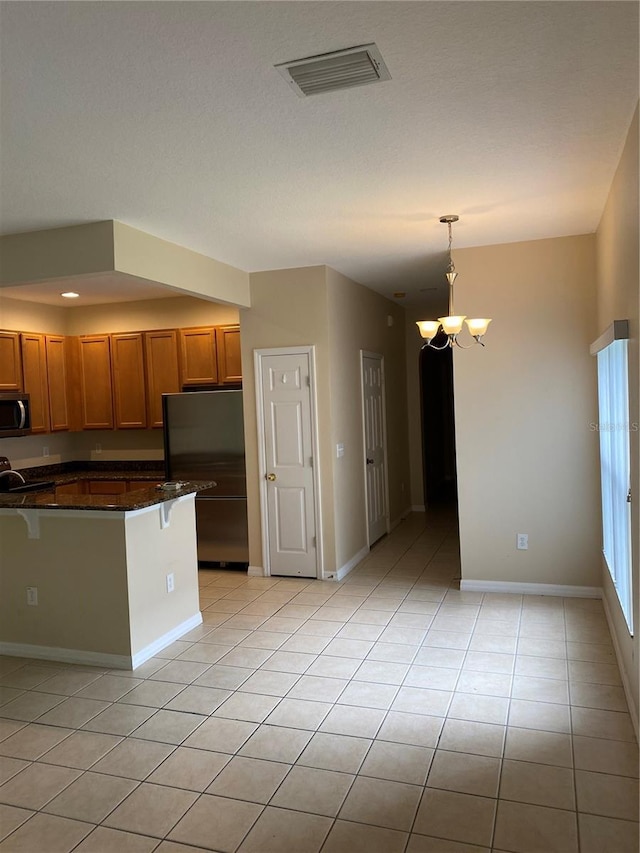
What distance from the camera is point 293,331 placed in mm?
5305

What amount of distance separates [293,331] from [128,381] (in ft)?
7.09

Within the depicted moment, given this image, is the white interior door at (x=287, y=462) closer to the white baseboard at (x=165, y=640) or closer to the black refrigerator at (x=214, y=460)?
the black refrigerator at (x=214, y=460)

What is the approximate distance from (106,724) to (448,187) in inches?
125

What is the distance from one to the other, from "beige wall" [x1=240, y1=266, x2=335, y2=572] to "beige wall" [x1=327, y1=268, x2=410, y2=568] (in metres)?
0.06

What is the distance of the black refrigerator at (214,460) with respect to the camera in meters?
5.64

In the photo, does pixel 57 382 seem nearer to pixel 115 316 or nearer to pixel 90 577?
pixel 115 316

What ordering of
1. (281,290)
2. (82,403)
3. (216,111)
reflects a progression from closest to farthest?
(216,111) → (281,290) → (82,403)

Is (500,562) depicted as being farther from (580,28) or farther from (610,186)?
(580,28)

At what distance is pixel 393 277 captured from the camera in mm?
5816

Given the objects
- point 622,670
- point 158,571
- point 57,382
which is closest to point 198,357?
point 57,382

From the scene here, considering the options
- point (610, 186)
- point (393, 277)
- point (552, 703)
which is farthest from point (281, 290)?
point (552, 703)

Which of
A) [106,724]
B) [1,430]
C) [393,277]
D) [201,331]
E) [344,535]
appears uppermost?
[393,277]

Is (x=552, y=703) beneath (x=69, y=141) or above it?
beneath

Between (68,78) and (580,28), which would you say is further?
(68,78)
